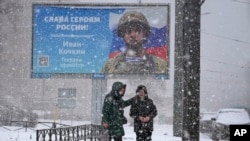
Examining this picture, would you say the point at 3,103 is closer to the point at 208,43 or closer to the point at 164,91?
the point at 164,91

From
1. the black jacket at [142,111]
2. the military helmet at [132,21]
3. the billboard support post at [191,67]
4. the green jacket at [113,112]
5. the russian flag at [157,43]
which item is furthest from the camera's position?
the military helmet at [132,21]

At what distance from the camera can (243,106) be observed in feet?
97.9

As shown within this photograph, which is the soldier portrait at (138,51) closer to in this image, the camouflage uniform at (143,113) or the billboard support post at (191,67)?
the camouflage uniform at (143,113)

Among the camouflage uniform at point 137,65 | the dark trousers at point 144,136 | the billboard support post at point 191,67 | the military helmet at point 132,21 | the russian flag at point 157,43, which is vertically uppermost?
the military helmet at point 132,21

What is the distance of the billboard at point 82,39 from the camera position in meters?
19.2

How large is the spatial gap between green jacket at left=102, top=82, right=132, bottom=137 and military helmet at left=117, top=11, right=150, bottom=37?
1056 centimetres

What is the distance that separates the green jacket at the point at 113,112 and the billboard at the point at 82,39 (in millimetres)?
10297

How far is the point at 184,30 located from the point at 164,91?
2689 cm

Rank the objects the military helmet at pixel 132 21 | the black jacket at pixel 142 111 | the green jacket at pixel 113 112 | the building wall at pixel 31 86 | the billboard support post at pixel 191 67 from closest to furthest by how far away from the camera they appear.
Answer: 1. the billboard support post at pixel 191 67
2. the green jacket at pixel 113 112
3. the black jacket at pixel 142 111
4. the military helmet at pixel 132 21
5. the building wall at pixel 31 86

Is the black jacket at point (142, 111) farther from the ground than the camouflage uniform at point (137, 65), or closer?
closer

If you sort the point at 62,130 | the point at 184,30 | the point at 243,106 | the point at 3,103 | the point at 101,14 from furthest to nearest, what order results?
the point at 3,103, the point at 243,106, the point at 101,14, the point at 62,130, the point at 184,30

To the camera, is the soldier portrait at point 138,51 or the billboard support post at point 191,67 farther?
the soldier portrait at point 138,51

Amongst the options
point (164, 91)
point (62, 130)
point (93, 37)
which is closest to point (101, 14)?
Answer: point (93, 37)

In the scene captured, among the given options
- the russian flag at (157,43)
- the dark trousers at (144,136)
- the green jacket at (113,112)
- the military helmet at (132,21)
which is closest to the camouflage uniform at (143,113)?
the dark trousers at (144,136)
